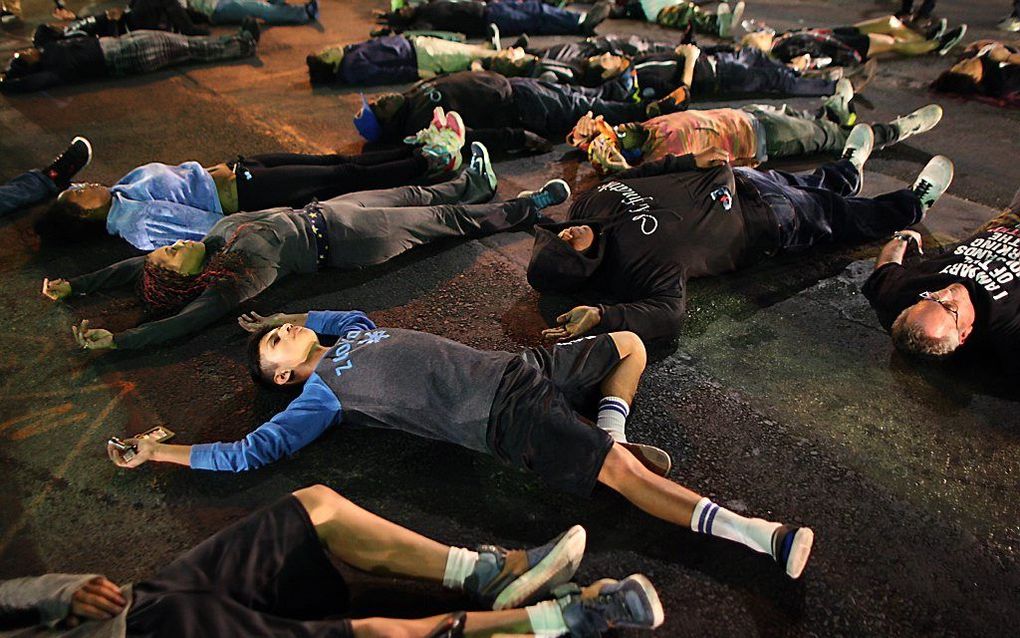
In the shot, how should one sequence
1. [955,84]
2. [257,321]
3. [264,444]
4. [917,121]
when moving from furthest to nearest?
[955,84] < [917,121] < [257,321] < [264,444]

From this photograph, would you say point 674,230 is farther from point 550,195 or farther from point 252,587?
point 252,587

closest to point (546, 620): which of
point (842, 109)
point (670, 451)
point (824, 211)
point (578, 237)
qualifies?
point (670, 451)

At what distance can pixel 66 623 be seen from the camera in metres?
1.64

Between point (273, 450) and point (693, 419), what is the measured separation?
168cm

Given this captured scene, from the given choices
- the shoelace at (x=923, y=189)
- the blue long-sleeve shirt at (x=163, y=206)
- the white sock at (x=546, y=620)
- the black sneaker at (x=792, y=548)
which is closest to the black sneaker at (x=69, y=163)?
the blue long-sleeve shirt at (x=163, y=206)

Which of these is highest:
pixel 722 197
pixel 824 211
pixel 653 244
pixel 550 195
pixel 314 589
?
pixel 722 197

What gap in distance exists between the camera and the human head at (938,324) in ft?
8.75

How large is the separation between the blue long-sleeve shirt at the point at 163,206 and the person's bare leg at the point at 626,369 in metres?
2.63

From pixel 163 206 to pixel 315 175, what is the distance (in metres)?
0.91

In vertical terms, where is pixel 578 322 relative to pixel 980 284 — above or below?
below

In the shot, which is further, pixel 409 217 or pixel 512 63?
pixel 512 63

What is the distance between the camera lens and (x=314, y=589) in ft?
6.25

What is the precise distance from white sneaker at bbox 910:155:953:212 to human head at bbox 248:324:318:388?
3509 mm

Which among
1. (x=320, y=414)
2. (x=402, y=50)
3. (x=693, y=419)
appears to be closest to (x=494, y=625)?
(x=320, y=414)
